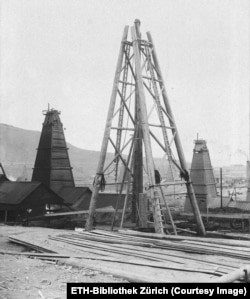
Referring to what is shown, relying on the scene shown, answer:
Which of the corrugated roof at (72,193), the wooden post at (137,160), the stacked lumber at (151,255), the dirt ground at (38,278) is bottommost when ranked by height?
the dirt ground at (38,278)

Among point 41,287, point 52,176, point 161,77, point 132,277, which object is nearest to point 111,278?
point 132,277

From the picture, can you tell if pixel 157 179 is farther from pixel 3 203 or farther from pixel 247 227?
pixel 3 203

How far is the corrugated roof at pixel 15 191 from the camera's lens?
72.7 ft

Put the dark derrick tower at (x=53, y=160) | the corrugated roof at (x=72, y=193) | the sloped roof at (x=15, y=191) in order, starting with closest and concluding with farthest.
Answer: the sloped roof at (x=15, y=191), the corrugated roof at (x=72, y=193), the dark derrick tower at (x=53, y=160)

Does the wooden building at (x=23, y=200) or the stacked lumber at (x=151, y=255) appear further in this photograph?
the wooden building at (x=23, y=200)

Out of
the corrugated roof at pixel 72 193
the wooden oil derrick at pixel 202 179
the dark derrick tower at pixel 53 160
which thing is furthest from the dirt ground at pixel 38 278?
the wooden oil derrick at pixel 202 179

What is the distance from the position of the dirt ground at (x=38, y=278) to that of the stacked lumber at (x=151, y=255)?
22 centimetres

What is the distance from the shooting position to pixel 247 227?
19312mm

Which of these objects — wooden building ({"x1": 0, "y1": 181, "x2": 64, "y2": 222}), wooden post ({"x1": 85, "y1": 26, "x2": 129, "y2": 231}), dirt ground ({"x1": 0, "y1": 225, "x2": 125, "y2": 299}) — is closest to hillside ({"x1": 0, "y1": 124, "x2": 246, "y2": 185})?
wooden building ({"x1": 0, "y1": 181, "x2": 64, "y2": 222})

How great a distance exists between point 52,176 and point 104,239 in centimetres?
2161

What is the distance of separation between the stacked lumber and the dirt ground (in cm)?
22

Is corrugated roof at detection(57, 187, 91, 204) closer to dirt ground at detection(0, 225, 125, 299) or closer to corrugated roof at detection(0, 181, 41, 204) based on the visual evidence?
corrugated roof at detection(0, 181, 41, 204)

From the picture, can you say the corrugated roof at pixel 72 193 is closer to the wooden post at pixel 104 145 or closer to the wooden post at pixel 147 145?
the wooden post at pixel 104 145

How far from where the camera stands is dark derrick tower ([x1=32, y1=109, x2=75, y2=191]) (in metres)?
28.9
